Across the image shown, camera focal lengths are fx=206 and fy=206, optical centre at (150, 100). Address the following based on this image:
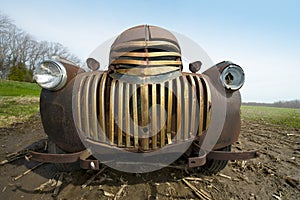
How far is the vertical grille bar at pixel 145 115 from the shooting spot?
83.4 inches

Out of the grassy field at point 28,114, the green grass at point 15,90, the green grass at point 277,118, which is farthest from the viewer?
the green grass at point 15,90

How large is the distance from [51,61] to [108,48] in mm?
1006

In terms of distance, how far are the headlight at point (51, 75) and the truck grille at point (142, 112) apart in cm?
22

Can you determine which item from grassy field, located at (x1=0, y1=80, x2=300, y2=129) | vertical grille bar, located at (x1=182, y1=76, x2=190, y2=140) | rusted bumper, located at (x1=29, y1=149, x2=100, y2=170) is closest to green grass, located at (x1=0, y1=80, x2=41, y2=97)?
grassy field, located at (x1=0, y1=80, x2=300, y2=129)

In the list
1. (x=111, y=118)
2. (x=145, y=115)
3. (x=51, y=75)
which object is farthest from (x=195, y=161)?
(x=51, y=75)

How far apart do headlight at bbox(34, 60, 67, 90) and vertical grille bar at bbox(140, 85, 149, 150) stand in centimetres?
94

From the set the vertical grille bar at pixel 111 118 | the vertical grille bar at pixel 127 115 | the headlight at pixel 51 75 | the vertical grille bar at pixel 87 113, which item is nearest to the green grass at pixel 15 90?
the headlight at pixel 51 75

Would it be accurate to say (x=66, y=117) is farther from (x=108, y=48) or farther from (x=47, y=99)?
(x=108, y=48)

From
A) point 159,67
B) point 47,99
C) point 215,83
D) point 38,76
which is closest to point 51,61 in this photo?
point 38,76

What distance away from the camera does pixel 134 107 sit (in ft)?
6.99

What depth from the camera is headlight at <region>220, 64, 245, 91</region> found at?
241 cm

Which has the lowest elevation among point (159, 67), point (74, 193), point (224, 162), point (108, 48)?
point (74, 193)

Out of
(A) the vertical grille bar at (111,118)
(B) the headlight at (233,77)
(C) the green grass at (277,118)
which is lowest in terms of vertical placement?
(C) the green grass at (277,118)

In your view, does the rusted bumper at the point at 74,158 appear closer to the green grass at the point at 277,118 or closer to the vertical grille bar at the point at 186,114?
the vertical grille bar at the point at 186,114
